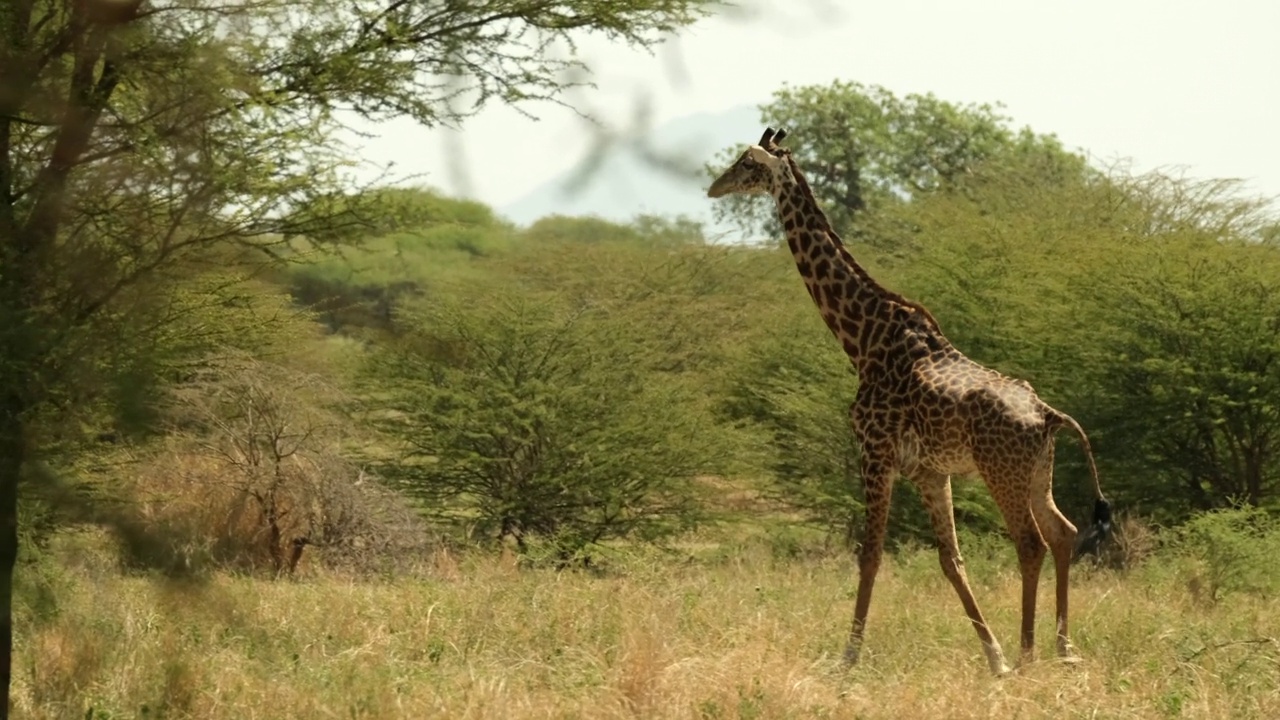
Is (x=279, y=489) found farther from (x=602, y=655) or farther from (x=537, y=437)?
(x=602, y=655)

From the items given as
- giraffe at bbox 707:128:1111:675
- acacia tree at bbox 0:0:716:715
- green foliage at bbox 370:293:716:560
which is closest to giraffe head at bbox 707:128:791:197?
giraffe at bbox 707:128:1111:675

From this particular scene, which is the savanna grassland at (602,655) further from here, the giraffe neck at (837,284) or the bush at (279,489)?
the bush at (279,489)

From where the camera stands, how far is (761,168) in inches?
350

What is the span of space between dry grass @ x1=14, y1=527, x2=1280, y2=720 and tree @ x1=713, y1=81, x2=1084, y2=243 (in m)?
12.5

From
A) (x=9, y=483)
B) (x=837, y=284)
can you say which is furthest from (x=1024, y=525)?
(x=9, y=483)

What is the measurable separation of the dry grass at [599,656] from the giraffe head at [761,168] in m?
2.22

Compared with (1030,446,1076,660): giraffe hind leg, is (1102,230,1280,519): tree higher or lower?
higher

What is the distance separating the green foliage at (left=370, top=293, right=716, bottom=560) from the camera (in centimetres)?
1719

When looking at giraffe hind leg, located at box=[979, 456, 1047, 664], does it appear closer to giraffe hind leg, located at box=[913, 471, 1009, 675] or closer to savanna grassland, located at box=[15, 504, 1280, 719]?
giraffe hind leg, located at box=[913, 471, 1009, 675]

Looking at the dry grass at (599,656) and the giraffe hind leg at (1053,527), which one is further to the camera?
the giraffe hind leg at (1053,527)

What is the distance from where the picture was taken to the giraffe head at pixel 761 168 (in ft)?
28.6

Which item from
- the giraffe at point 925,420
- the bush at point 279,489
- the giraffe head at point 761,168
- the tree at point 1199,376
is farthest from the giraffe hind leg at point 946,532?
the tree at point 1199,376

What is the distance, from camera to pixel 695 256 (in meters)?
27.9

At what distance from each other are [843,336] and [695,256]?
19134mm
